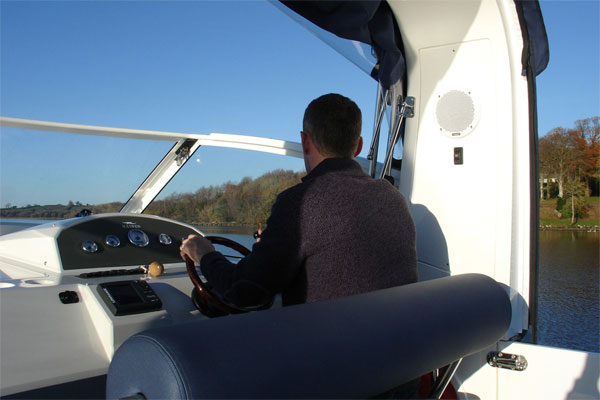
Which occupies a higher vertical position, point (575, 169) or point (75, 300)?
point (575, 169)

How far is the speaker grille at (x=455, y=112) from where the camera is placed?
6.82 ft

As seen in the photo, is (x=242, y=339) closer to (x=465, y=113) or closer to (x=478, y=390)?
(x=478, y=390)

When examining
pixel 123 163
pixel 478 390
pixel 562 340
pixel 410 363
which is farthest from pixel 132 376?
pixel 562 340

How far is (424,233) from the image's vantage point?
2.26 m

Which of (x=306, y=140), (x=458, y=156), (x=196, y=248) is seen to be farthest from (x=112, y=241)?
(x=458, y=156)

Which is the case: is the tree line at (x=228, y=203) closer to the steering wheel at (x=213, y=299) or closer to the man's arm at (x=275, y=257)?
the steering wheel at (x=213, y=299)

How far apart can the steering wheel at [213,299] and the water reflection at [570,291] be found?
2295 millimetres

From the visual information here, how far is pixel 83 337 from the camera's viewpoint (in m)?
1.56

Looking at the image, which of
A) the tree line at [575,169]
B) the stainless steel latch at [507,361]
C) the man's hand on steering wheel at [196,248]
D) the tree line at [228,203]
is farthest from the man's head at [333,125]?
the tree line at [575,169]

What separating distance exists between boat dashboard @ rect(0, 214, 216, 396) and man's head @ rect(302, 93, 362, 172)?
78cm

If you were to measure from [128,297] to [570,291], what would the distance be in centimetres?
434

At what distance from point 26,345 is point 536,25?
7.16ft

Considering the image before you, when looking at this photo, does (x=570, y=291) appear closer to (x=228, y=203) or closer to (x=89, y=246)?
(x=228, y=203)

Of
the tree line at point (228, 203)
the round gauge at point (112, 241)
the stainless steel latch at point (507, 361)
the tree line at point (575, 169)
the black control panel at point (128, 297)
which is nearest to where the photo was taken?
the black control panel at point (128, 297)
